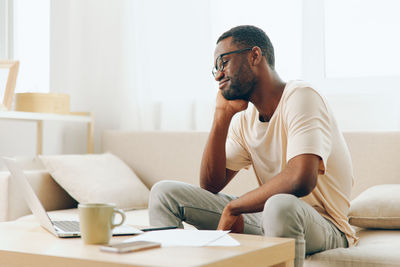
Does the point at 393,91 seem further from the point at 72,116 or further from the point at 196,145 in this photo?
the point at 72,116

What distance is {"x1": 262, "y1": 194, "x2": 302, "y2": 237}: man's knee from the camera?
1.42 metres

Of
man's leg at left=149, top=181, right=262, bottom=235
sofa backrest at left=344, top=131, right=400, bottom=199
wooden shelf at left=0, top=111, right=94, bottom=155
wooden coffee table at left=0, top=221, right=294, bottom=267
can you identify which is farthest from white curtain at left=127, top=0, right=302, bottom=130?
wooden coffee table at left=0, top=221, right=294, bottom=267

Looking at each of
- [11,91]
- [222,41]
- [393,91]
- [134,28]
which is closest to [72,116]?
[11,91]

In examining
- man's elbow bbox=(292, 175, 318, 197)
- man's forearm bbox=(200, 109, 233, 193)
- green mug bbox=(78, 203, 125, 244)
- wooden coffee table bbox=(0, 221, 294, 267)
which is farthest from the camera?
man's forearm bbox=(200, 109, 233, 193)

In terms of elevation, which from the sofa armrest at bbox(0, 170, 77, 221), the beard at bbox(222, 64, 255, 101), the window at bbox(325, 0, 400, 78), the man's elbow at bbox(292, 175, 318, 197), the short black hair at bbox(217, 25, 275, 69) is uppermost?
the window at bbox(325, 0, 400, 78)

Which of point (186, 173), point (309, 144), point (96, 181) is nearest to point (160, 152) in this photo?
point (186, 173)

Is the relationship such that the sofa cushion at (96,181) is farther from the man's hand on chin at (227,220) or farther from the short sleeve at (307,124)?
the short sleeve at (307,124)

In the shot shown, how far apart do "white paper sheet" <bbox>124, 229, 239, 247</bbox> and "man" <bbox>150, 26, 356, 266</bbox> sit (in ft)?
0.83

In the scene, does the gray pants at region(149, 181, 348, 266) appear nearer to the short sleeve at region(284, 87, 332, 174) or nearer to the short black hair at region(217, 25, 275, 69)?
the short sleeve at region(284, 87, 332, 174)

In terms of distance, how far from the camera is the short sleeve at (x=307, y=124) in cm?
158

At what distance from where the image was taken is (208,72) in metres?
3.01

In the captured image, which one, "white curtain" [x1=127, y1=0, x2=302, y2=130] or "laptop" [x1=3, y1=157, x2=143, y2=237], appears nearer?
"laptop" [x1=3, y1=157, x2=143, y2=237]

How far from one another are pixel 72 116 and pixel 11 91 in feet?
1.11

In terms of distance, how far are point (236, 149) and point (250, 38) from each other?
1.27ft
